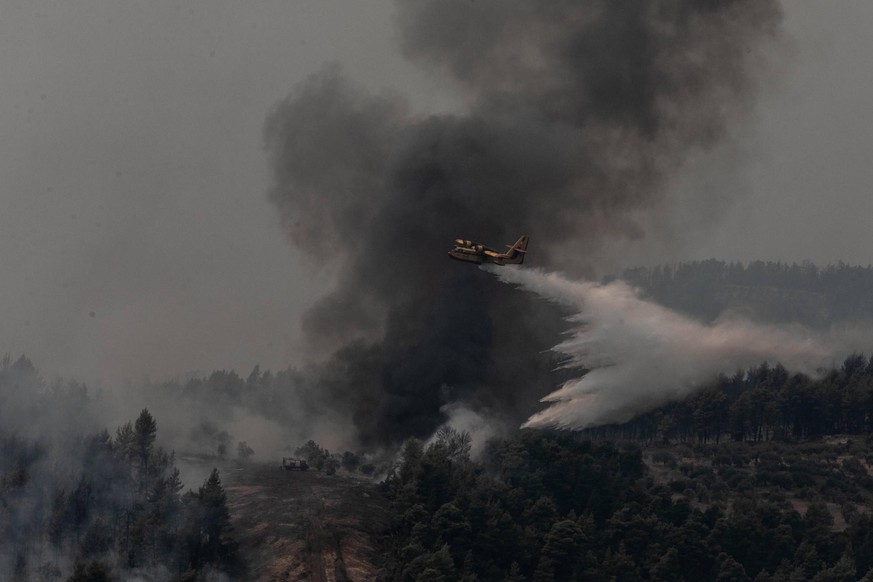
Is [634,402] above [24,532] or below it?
above

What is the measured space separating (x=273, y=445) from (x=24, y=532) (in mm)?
71285

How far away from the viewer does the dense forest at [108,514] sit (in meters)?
93.4

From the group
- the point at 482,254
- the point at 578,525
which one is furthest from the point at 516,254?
the point at 578,525

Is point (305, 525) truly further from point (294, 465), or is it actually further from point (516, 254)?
point (516, 254)

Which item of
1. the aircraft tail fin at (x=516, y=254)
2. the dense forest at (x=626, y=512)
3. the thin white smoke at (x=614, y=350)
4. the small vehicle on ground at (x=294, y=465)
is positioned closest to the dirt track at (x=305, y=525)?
the dense forest at (x=626, y=512)

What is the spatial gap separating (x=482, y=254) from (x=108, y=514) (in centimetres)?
5004

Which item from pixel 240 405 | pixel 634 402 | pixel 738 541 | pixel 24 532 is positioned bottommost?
pixel 738 541

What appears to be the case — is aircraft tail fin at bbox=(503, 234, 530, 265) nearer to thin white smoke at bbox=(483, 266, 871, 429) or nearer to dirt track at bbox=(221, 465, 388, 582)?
thin white smoke at bbox=(483, 266, 871, 429)

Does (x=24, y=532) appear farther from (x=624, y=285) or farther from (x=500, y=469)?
(x=624, y=285)

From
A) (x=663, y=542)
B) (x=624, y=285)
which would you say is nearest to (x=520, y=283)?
(x=624, y=285)

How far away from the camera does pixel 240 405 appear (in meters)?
192

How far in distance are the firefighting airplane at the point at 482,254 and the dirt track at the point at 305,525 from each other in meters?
29.9

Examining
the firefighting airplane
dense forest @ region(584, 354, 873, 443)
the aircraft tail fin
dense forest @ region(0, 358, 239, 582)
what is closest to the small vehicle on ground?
dense forest @ region(0, 358, 239, 582)

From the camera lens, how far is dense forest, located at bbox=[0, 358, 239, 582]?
9338 centimetres
